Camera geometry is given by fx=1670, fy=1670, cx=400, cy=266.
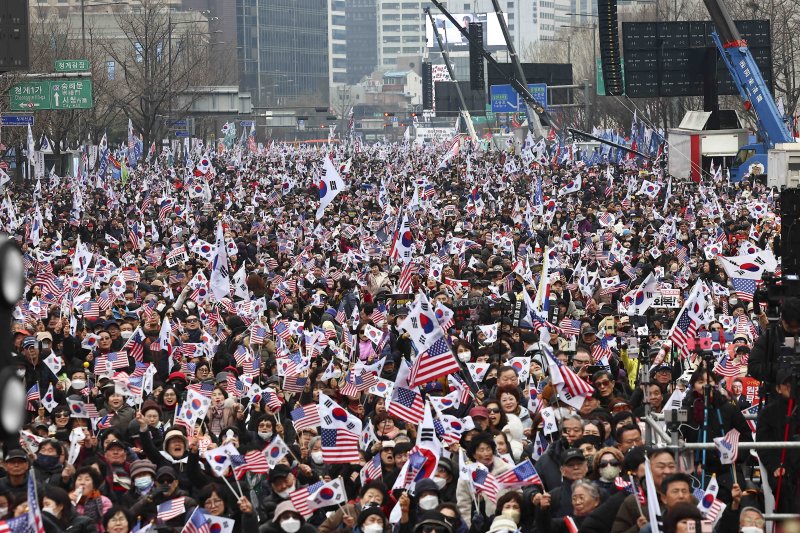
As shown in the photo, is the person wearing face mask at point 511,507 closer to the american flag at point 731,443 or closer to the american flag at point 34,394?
the american flag at point 731,443

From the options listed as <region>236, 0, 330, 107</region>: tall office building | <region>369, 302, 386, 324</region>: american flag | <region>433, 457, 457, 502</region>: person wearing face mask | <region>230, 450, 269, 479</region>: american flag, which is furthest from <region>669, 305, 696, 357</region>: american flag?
<region>236, 0, 330, 107</region>: tall office building

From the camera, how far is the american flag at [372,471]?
10594 millimetres

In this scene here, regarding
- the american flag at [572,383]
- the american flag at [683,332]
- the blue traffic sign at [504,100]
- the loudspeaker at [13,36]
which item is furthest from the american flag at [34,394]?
the blue traffic sign at [504,100]

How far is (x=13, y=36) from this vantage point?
26.2 m

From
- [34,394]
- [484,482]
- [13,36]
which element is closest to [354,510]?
[484,482]

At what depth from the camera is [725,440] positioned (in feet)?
30.0

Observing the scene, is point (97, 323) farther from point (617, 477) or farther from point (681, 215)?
point (681, 215)

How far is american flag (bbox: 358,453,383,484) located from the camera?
34.8ft

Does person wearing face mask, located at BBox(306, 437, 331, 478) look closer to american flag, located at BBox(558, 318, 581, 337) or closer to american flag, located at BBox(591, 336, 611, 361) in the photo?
american flag, located at BBox(591, 336, 611, 361)

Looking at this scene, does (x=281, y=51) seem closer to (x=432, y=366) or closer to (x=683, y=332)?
(x=683, y=332)

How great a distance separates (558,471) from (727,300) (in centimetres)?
834

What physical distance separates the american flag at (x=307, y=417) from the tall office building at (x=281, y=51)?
16808cm

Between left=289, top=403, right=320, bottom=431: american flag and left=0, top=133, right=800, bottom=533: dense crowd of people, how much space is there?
0.03m

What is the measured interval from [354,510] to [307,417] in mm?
2088
